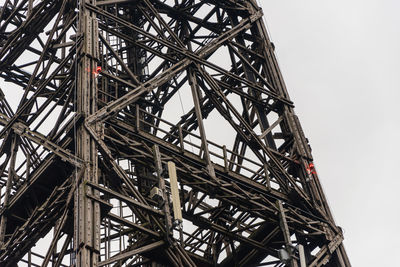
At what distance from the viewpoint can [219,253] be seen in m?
25.8

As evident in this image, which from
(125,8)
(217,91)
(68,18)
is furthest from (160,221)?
(125,8)

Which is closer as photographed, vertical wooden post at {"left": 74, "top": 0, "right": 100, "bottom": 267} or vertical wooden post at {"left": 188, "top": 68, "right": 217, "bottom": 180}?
vertical wooden post at {"left": 74, "top": 0, "right": 100, "bottom": 267}

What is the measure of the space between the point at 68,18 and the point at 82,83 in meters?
4.38

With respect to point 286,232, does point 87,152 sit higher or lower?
higher

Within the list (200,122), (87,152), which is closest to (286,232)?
(200,122)

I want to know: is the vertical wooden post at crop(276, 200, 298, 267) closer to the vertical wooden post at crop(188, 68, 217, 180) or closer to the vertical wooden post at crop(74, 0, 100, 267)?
the vertical wooden post at crop(188, 68, 217, 180)

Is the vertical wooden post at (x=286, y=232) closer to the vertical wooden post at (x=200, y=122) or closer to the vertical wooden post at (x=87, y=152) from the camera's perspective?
the vertical wooden post at (x=200, y=122)

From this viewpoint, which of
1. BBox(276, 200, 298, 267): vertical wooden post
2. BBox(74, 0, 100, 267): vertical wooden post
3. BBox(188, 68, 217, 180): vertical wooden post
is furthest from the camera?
BBox(188, 68, 217, 180): vertical wooden post

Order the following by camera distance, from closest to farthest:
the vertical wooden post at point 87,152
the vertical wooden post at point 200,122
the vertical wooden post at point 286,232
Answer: the vertical wooden post at point 87,152 → the vertical wooden post at point 286,232 → the vertical wooden post at point 200,122

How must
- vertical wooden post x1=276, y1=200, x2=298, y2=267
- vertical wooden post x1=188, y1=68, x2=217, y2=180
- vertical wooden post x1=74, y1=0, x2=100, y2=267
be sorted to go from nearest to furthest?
vertical wooden post x1=74, y1=0, x2=100, y2=267
vertical wooden post x1=276, y1=200, x2=298, y2=267
vertical wooden post x1=188, y1=68, x2=217, y2=180

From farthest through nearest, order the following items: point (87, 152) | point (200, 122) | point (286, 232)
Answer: point (200, 122) → point (286, 232) → point (87, 152)

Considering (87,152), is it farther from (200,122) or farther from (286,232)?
(286,232)

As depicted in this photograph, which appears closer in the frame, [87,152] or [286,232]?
[87,152]

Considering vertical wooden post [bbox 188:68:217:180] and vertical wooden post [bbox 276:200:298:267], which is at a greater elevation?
vertical wooden post [bbox 188:68:217:180]
